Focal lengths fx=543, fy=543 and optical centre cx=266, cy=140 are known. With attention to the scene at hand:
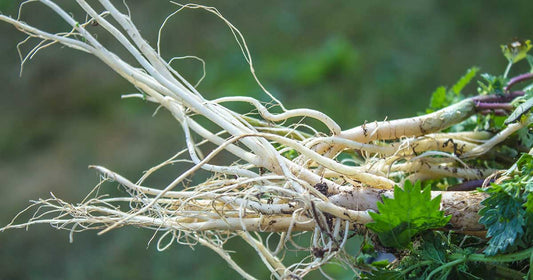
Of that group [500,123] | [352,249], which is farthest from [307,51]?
[500,123]

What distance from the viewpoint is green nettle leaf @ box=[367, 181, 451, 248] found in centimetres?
75

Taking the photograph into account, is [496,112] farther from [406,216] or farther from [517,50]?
[406,216]

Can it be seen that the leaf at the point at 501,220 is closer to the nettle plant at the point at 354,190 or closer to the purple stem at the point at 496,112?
the nettle plant at the point at 354,190

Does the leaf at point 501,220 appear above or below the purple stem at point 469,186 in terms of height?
below

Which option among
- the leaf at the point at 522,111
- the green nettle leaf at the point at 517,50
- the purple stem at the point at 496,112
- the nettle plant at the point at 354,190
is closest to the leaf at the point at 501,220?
the nettle plant at the point at 354,190

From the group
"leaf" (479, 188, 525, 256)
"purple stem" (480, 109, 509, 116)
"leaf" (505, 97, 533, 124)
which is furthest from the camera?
"purple stem" (480, 109, 509, 116)

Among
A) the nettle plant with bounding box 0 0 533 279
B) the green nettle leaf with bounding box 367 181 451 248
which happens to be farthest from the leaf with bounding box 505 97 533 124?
the green nettle leaf with bounding box 367 181 451 248

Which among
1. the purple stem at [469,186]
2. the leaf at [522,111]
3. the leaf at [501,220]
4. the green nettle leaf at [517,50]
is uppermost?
the green nettle leaf at [517,50]

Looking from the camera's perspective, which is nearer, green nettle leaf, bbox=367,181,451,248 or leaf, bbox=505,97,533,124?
green nettle leaf, bbox=367,181,451,248

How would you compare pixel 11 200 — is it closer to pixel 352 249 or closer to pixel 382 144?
pixel 352 249

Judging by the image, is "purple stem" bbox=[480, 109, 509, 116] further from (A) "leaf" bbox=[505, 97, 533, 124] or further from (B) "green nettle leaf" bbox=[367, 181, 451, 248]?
(B) "green nettle leaf" bbox=[367, 181, 451, 248]

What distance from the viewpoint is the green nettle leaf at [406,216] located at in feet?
2.45

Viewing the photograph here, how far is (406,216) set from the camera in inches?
30.0

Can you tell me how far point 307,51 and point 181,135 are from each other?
→ 88 centimetres
